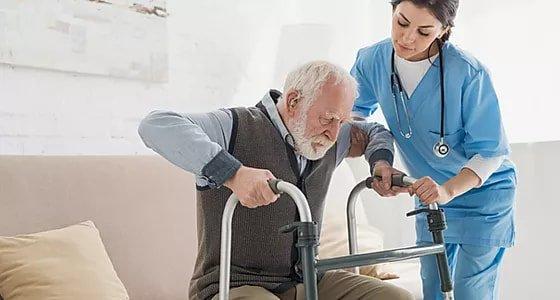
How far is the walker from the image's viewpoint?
1.28 meters

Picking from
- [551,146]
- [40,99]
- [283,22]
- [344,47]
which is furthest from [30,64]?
[551,146]

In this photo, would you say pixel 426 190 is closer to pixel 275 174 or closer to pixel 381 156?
pixel 381 156

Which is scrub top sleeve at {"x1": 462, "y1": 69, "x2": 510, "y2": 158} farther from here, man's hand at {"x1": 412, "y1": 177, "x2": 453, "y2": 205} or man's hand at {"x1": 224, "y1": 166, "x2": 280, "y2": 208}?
man's hand at {"x1": 224, "y1": 166, "x2": 280, "y2": 208}

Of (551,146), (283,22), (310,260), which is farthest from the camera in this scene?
(283,22)

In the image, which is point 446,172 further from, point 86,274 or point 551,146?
point 86,274

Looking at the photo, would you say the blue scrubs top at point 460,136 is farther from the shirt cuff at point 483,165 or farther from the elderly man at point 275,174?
the elderly man at point 275,174

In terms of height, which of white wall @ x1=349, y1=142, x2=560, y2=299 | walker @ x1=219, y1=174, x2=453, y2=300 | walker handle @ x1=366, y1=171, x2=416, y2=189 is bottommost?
white wall @ x1=349, y1=142, x2=560, y2=299

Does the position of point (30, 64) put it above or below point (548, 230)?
above

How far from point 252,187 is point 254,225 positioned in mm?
265

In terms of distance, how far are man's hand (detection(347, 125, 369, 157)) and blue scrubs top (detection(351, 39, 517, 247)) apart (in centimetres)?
11

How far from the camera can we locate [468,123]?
5.90ft

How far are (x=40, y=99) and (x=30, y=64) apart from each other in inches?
4.5

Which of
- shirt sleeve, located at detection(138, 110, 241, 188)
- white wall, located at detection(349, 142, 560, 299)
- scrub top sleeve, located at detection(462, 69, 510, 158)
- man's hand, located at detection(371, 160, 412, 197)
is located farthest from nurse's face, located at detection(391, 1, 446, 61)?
white wall, located at detection(349, 142, 560, 299)

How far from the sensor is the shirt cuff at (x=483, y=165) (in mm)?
1754
